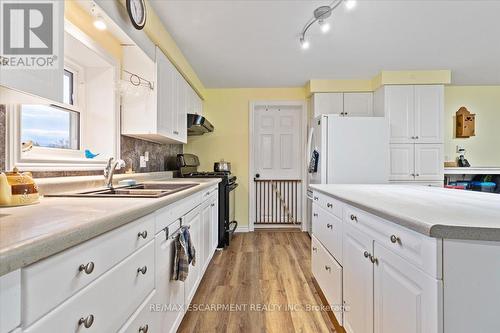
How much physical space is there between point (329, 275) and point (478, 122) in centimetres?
420

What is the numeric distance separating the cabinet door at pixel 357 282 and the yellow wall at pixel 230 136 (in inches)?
113

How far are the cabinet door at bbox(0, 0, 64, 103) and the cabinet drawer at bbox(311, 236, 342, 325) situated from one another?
5.60 ft

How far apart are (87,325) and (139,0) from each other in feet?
6.43

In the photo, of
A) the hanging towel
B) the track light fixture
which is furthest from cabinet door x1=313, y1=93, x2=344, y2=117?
the hanging towel

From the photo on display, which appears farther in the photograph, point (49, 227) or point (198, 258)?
point (198, 258)

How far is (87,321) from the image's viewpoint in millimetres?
712

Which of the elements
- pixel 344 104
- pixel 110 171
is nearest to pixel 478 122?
pixel 344 104

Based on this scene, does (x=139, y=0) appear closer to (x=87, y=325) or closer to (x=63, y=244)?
(x=63, y=244)

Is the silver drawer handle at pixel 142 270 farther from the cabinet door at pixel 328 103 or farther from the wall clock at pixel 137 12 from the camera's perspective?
the cabinet door at pixel 328 103

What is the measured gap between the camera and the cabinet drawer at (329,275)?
5.18ft

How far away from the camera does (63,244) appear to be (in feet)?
1.99

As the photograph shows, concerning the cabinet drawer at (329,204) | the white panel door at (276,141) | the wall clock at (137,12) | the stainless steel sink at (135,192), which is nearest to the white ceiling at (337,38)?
the wall clock at (137,12)

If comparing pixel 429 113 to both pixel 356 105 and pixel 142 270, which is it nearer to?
pixel 356 105

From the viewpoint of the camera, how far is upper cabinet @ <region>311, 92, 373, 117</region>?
153 inches
